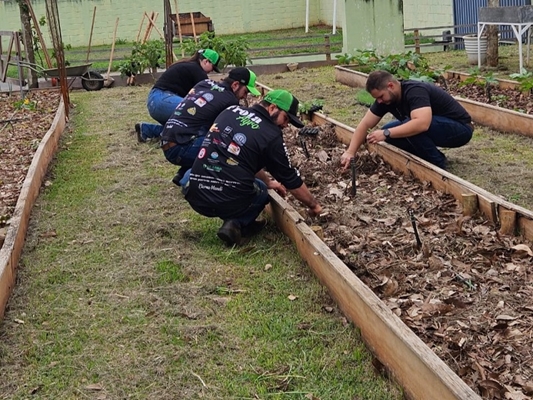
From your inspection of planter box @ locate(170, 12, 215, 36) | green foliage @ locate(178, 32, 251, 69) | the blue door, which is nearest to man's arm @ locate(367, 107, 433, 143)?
green foliage @ locate(178, 32, 251, 69)

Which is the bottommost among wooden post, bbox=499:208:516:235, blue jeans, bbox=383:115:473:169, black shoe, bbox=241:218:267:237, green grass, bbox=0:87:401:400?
green grass, bbox=0:87:401:400

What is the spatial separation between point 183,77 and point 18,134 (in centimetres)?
334

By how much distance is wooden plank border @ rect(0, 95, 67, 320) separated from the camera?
513 centimetres

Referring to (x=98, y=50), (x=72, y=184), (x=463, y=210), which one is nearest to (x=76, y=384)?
(x=463, y=210)

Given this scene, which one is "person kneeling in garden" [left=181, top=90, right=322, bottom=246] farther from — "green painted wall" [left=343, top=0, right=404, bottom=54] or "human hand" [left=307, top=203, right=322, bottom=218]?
"green painted wall" [left=343, top=0, right=404, bottom=54]

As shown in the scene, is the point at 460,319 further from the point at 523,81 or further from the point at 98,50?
the point at 98,50

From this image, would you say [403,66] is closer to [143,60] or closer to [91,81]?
[143,60]

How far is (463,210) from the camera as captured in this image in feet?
19.4

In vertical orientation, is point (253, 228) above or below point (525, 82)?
below

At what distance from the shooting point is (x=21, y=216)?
6.49 meters

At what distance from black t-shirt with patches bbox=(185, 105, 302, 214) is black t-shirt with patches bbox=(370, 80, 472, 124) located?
1.73m

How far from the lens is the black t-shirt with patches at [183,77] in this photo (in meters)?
8.95

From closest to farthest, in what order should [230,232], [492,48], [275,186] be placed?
[230,232]
[275,186]
[492,48]

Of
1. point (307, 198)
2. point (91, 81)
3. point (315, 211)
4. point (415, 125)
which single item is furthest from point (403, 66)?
point (307, 198)
